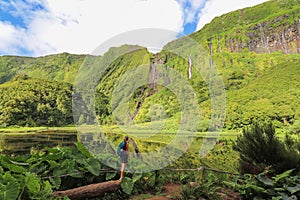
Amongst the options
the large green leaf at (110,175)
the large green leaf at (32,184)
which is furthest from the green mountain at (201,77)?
the large green leaf at (32,184)

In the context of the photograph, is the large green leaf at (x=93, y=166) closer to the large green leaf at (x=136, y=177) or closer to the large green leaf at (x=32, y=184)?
the large green leaf at (x=136, y=177)

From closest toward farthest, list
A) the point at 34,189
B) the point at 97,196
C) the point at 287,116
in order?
1. the point at 34,189
2. the point at 97,196
3. the point at 287,116

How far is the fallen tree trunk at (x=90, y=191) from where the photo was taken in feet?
11.5

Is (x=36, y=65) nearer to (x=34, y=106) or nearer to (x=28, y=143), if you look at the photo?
(x=34, y=106)

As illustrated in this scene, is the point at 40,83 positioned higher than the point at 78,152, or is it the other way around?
the point at 40,83

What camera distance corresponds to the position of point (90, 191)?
148 inches

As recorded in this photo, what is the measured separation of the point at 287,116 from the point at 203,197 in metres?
41.9

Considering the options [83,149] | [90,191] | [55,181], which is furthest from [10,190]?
[83,149]

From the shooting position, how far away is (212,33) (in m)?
114

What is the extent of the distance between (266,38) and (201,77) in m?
90.3

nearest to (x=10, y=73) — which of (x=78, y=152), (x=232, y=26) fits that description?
(x=232, y=26)

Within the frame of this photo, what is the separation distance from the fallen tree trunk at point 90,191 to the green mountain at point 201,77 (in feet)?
4.00

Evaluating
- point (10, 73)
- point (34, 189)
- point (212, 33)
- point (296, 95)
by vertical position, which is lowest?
point (34, 189)

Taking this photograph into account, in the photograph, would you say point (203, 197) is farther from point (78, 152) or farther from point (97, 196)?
point (78, 152)
